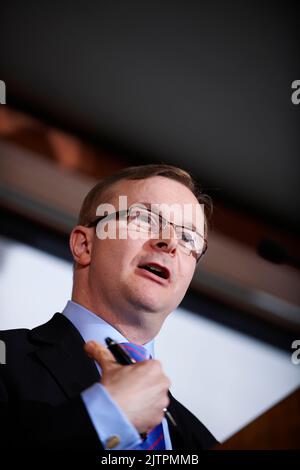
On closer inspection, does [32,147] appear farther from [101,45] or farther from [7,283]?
[7,283]

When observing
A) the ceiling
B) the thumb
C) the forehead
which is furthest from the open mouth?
the ceiling

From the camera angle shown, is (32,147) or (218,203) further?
(218,203)

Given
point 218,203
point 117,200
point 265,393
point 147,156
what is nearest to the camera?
point 117,200

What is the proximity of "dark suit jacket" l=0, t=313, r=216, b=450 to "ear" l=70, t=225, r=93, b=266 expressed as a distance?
17cm

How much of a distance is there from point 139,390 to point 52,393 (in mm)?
269

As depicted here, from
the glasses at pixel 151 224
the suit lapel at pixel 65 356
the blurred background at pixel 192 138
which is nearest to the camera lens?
the suit lapel at pixel 65 356

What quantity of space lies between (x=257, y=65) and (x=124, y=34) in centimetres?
55

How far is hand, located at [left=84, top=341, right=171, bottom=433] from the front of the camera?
0.86 m

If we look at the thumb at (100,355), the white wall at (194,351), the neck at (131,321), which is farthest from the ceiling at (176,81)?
the thumb at (100,355)

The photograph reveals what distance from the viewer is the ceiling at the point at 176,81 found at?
7.62ft

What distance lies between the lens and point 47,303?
1543 mm

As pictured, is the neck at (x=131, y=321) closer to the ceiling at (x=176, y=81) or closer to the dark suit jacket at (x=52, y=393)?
the dark suit jacket at (x=52, y=393)

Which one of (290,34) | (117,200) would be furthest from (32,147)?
(117,200)
